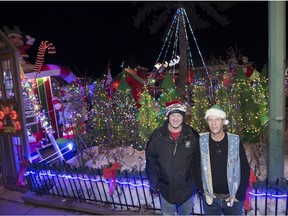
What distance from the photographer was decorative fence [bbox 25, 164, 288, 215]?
4.01 metres

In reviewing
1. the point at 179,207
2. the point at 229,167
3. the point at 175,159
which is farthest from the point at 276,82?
the point at 179,207

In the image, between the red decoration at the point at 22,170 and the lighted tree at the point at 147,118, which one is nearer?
the red decoration at the point at 22,170

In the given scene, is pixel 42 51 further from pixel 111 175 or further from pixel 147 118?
pixel 111 175

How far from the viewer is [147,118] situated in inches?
276

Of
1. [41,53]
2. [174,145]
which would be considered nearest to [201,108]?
[174,145]

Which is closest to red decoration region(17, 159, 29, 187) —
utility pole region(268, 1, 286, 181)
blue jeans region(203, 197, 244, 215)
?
blue jeans region(203, 197, 244, 215)

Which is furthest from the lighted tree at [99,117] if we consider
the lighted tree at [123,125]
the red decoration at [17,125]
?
the red decoration at [17,125]

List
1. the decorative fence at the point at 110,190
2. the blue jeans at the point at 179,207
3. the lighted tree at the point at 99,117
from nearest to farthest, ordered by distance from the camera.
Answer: the blue jeans at the point at 179,207, the decorative fence at the point at 110,190, the lighted tree at the point at 99,117

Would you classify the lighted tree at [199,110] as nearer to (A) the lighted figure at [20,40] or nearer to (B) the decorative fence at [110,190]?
(B) the decorative fence at [110,190]

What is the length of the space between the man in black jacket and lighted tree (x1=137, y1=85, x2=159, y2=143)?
3489mm

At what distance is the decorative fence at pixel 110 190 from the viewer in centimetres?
401

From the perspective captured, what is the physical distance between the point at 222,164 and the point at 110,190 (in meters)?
2.25

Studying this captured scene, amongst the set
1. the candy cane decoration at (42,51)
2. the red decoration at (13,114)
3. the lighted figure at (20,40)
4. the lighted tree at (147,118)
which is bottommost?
the lighted tree at (147,118)

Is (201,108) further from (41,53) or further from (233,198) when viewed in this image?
(41,53)
